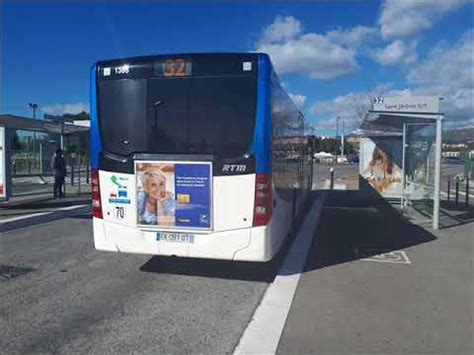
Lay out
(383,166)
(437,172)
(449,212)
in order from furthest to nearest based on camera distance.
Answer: (383,166) → (449,212) → (437,172)

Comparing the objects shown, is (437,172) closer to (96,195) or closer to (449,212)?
(449,212)

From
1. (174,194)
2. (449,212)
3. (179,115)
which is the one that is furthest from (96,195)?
(449,212)

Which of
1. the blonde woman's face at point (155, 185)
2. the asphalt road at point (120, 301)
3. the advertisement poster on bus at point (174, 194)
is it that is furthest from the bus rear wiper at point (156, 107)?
the asphalt road at point (120, 301)

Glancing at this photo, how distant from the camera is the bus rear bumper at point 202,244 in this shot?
616 cm

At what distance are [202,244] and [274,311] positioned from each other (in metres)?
1.45

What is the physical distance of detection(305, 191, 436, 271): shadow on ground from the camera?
8318 millimetres

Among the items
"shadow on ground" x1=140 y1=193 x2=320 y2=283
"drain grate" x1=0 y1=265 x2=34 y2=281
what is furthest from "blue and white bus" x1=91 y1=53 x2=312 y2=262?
"drain grate" x1=0 y1=265 x2=34 y2=281

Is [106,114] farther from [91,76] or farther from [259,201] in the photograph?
[259,201]

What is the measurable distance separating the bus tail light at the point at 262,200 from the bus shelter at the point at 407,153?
6.53 m

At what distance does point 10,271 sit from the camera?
22.8 feet

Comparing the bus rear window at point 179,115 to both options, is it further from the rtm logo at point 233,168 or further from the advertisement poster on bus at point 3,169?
the advertisement poster on bus at point 3,169

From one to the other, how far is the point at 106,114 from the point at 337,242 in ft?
17.0

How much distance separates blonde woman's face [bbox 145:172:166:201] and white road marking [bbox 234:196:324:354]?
190 cm

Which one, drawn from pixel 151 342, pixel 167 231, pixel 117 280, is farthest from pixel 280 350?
pixel 117 280
